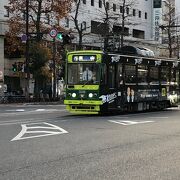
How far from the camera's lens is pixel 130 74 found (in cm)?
2684

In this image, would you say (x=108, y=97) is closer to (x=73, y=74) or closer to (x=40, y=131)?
(x=73, y=74)

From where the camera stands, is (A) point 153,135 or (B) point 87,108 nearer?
(A) point 153,135

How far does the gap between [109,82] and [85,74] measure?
1409 millimetres

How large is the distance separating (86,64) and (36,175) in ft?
51.5

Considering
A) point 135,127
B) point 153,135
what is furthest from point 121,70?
point 153,135

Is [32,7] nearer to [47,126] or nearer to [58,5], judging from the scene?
[58,5]

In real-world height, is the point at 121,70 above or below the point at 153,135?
above

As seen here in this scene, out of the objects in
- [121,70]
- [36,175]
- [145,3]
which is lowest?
[36,175]

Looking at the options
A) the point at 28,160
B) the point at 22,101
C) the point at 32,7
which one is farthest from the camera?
the point at 32,7

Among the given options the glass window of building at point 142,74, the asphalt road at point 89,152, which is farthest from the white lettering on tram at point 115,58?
the asphalt road at point 89,152

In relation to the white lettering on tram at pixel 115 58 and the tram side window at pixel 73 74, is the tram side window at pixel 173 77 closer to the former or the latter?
the white lettering on tram at pixel 115 58

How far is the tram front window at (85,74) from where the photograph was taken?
24.5 metres

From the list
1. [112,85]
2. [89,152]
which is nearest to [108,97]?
[112,85]

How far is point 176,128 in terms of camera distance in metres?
18.3
